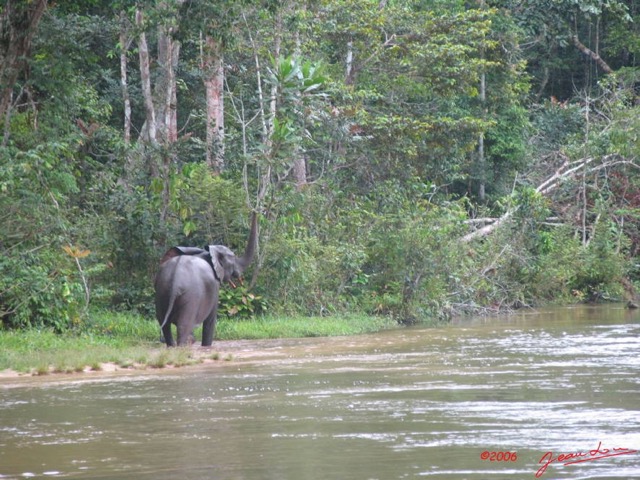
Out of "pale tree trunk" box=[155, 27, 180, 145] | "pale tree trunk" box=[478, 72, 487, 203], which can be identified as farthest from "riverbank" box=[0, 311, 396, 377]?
"pale tree trunk" box=[478, 72, 487, 203]

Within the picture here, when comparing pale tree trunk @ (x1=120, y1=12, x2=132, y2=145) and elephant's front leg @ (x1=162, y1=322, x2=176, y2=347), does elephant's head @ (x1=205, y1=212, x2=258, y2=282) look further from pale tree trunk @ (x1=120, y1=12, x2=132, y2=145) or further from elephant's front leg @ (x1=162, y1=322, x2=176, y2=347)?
pale tree trunk @ (x1=120, y1=12, x2=132, y2=145)

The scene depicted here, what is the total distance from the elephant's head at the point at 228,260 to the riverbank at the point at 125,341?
1.07 meters

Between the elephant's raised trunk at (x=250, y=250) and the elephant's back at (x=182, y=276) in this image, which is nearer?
the elephant's back at (x=182, y=276)

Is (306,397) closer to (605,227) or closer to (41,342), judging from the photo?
(41,342)

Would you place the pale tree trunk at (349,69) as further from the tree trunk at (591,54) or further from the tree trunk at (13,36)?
the tree trunk at (13,36)

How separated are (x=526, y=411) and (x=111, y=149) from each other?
1408 centimetres

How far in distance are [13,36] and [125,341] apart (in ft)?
15.1

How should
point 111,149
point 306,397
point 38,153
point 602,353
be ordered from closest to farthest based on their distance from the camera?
point 306,397 → point 602,353 → point 38,153 → point 111,149

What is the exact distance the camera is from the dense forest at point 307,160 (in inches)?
634

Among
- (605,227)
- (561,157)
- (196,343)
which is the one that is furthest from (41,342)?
(561,157)

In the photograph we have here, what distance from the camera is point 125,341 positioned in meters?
15.7

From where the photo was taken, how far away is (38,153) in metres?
15.3
